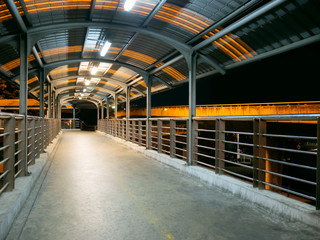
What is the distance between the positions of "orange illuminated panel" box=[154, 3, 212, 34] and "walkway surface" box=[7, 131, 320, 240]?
3.47 meters

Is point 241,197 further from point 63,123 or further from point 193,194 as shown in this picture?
point 63,123

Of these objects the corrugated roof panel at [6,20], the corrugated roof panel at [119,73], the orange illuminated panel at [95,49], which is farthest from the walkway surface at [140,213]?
the corrugated roof panel at [119,73]

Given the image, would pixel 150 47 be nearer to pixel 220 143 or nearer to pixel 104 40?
pixel 104 40

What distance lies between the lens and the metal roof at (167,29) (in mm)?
4880

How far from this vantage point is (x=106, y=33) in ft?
26.2

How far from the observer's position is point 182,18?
245 inches

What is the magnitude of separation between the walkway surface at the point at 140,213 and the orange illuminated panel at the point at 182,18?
3.47 meters

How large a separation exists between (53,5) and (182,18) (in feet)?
9.03

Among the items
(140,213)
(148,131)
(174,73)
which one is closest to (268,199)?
(140,213)

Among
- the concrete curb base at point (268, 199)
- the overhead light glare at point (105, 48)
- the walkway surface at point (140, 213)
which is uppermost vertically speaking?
the overhead light glare at point (105, 48)

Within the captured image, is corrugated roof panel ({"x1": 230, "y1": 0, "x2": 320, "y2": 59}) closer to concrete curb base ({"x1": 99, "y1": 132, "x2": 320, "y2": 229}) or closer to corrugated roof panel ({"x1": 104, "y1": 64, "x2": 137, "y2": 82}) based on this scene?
concrete curb base ({"x1": 99, "y1": 132, "x2": 320, "y2": 229})

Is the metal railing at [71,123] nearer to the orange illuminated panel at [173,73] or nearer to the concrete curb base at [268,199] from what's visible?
the orange illuminated panel at [173,73]

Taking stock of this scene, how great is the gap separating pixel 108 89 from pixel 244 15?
14.9 meters

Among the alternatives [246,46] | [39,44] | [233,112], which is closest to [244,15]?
[246,46]
